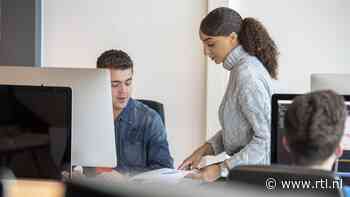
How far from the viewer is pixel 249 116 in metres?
2.26

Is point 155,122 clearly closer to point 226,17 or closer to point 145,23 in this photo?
point 226,17

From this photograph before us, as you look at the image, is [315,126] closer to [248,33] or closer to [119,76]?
[248,33]

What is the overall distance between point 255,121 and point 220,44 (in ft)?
1.30

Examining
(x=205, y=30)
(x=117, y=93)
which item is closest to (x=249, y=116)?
(x=205, y=30)

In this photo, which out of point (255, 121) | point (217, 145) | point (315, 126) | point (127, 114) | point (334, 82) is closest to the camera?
point (315, 126)

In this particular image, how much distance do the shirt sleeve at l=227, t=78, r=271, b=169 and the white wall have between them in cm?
185

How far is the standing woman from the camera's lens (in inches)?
87.5

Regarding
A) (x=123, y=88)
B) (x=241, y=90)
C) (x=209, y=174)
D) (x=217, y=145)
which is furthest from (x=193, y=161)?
(x=123, y=88)

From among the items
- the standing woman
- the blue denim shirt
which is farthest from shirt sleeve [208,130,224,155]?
the blue denim shirt

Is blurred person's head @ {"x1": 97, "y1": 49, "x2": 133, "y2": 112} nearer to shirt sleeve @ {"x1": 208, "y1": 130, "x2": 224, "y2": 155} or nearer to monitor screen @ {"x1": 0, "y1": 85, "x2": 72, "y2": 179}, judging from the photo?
shirt sleeve @ {"x1": 208, "y1": 130, "x2": 224, "y2": 155}

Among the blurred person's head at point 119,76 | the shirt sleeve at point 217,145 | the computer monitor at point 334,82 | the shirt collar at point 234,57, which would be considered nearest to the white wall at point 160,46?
the blurred person's head at point 119,76

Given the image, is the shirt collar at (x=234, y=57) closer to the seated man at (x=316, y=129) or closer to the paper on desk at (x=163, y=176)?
the paper on desk at (x=163, y=176)

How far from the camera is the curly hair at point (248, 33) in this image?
244cm

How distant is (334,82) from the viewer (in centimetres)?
211
